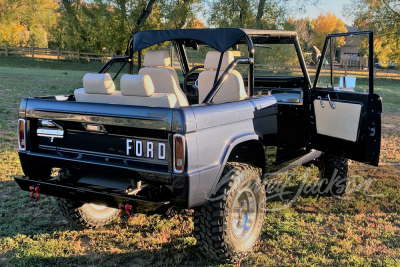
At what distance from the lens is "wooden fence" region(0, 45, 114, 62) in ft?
122

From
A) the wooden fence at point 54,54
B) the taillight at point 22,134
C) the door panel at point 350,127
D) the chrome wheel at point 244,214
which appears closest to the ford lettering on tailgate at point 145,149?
the chrome wheel at point 244,214

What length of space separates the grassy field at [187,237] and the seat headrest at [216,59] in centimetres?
168

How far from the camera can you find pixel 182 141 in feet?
9.50

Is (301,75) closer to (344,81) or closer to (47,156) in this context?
(344,81)

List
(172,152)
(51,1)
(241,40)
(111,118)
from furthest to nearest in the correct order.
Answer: (51,1), (241,40), (111,118), (172,152)

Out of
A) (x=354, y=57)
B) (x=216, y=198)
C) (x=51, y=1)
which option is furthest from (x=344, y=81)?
(x=51, y=1)

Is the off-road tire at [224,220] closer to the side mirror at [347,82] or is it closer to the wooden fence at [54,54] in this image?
the side mirror at [347,82]

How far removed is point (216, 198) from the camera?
3.29 m

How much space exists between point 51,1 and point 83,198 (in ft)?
146

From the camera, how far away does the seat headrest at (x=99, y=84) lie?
375cm

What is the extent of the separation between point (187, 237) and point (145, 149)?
4.26 ft

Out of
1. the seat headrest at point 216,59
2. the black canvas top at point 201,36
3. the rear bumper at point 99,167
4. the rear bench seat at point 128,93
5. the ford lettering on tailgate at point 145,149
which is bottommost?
the rear bumper at point 99,167

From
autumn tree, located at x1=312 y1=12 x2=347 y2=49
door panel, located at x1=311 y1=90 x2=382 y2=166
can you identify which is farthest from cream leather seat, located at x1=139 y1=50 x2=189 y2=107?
autumn tree, located at x1=312 y1=12 x2=347 y2=49

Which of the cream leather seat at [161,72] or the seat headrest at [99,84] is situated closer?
the seat headrest at [99,84]
